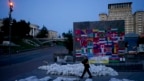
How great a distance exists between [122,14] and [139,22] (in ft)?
26.3

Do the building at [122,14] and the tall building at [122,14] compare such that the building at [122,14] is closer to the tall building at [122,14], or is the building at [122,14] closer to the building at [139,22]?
the tall building at [122,14]

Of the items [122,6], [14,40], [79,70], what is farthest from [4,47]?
[122,6]

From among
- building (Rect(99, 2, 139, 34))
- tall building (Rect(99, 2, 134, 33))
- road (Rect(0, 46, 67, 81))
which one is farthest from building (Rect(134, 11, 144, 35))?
road (Rect(0, 46, 67, 81))

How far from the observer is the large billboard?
20438mm

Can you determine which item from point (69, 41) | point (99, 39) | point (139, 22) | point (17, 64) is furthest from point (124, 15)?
point (99, 39)

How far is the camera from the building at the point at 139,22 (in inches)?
3475

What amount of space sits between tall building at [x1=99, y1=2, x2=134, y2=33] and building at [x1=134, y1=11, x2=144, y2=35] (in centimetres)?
203

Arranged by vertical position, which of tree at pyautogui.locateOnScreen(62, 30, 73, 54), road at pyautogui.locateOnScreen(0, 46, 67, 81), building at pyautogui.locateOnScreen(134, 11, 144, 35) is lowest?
road at pyautogui.locateOnScreen(0, 46, 67, 81)

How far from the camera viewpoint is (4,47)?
53.3 metres

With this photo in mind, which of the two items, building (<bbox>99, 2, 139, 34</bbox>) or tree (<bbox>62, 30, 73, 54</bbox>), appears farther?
building (<bbox>99, 2, 139, 34</bbox>)

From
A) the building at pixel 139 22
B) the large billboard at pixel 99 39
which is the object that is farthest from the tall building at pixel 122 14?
the large billboard at pixel 99 39

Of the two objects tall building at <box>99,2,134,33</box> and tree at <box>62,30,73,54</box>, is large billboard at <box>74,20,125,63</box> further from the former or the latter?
tall building at <box>99,2,134,33</box>

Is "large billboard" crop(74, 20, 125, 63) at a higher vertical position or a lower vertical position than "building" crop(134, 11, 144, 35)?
Answer: lower

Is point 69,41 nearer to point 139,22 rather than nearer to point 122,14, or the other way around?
point 139,22
